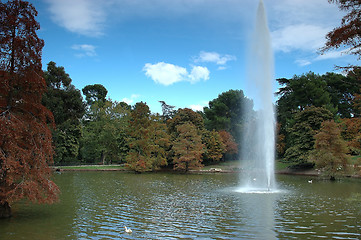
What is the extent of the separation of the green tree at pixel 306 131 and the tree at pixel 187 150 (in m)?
15.1

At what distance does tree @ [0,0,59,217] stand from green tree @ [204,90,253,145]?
57794mm

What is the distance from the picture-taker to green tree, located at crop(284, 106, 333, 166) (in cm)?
4653

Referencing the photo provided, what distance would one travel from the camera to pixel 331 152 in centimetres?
3638

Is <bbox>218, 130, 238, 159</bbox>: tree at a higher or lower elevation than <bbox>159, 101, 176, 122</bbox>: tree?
lower

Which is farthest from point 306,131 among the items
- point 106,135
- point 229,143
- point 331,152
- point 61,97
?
point 61,97

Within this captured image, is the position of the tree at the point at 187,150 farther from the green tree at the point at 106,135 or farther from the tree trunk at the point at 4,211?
the tree trunk at the point at 4,211

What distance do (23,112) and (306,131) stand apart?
144 ft

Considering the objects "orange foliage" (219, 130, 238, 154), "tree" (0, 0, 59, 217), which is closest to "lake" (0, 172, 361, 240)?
"tree" (0, 0, 59, 217)

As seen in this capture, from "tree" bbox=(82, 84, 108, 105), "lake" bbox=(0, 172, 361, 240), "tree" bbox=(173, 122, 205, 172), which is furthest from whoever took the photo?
"tree" bbox=(82, 84, 108, 105)

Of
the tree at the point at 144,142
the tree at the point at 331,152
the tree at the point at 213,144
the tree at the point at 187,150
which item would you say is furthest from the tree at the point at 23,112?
the tree at the point at 213,144

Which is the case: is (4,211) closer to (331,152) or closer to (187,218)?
(187,218)

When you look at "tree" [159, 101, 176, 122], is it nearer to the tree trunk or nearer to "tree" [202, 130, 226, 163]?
"tree" [202, 130, 226, 163]

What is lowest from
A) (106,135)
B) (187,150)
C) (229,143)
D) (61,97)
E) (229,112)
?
(187,150)

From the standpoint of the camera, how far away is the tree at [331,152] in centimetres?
3547
